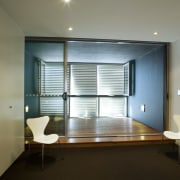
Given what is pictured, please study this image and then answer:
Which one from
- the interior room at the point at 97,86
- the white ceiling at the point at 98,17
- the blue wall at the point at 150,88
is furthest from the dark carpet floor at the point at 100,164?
the white ceiling at the point at 98,17

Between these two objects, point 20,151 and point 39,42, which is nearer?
point 20,151

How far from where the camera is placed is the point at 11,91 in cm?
288

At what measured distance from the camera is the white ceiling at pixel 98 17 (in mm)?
2381

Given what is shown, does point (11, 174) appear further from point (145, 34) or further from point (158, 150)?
point (145, 34)

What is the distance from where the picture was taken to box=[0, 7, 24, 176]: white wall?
101 inches

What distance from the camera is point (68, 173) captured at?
2.67 m

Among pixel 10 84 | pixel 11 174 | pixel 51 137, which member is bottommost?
pixel 11 174

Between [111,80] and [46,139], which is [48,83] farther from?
[111,80]

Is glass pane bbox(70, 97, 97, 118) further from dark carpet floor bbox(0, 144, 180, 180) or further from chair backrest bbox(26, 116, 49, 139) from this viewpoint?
chair backrest bbox(26, 116, 49, 139)

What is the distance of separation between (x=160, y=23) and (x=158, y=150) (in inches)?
98.2

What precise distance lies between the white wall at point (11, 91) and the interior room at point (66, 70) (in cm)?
1

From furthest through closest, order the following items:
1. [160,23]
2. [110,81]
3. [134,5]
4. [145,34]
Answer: [110,81] → [145,34] → [160,23] → [134,5]

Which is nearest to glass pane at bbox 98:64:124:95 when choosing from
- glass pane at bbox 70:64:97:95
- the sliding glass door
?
glass pane at bbox 70:64:97:95

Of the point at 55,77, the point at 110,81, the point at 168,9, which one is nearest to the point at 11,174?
the point at 55,77
